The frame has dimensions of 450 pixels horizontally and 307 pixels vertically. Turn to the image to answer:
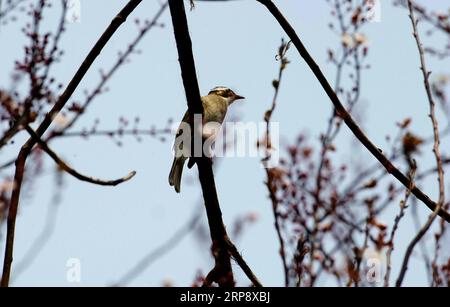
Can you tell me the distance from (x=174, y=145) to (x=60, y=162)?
390 centimetres

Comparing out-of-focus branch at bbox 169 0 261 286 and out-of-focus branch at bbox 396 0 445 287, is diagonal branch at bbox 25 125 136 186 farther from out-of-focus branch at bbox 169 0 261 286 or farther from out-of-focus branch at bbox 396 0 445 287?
out-of-focus branch at bbox 396 0 445 287

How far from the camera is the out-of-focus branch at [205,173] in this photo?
9.20 ft

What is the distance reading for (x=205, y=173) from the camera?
125 inches

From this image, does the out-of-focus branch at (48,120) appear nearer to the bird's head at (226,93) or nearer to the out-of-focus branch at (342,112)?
the out-of-focus branch at (342,112)

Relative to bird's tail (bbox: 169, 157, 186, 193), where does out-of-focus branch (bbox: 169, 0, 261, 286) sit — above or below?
below

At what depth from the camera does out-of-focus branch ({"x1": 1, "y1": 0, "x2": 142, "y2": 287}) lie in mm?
2038

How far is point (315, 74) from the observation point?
2.72m

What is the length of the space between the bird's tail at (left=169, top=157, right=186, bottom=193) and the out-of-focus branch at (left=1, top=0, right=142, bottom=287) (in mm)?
3126

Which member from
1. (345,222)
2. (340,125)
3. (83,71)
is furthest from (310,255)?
(83,71)

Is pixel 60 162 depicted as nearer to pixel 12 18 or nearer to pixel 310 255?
pixel 310 255

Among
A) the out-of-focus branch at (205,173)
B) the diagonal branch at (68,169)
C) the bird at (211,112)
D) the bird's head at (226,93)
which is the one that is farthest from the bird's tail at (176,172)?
the diagonal branch at (68,169)

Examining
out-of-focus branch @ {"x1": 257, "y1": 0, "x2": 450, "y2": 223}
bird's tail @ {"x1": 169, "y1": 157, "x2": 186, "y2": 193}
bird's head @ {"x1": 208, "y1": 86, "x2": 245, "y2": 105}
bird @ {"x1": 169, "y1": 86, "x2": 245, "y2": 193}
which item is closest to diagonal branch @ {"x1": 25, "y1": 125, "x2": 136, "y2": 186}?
out-of-focus branch @ {"x1": 257, "y1": 0, "x2": 450, "y2": 223}

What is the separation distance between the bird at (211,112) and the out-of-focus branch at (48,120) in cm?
235

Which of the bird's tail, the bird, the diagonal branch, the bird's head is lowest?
the diagonal branch
